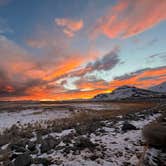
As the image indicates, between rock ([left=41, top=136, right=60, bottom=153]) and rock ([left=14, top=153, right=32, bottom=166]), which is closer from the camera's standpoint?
rock ([left=14, top=153, right=32, bottom=166])

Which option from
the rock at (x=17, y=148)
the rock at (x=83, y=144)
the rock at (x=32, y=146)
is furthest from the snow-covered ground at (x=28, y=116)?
the rock at (x=83, y=144)

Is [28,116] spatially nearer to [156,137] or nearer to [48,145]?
[48,145]

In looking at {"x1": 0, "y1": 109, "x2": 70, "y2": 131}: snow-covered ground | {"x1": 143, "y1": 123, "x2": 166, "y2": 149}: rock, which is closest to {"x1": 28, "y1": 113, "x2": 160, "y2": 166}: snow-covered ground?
{"x1": 143, "y1": 123, "x2": 166, "y2": 149}: rock

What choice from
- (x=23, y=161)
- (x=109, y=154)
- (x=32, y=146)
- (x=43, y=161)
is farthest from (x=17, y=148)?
(x=109, y=154)

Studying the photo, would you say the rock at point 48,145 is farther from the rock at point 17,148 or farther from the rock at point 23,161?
the rock at point 23,161

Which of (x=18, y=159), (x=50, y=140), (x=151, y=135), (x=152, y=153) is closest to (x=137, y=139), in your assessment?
(x=151, y=135)

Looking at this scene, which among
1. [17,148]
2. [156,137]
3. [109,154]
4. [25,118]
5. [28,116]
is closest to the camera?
[109,154]

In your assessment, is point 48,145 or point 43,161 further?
point 48,145

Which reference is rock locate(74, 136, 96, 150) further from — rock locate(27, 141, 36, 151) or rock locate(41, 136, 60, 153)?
rock locate(27, 141, 36, 151)

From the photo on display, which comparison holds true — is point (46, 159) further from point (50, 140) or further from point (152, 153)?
point (152, 153)

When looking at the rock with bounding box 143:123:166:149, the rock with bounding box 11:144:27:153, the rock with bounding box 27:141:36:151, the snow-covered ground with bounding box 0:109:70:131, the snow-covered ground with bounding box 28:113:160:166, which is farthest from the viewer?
the snow-covered ground with bounding box 0:109:70:131

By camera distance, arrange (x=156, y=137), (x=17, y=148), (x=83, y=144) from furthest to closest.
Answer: (x=156, y=137) < (x=17, y=148) < (x=83, y=144)

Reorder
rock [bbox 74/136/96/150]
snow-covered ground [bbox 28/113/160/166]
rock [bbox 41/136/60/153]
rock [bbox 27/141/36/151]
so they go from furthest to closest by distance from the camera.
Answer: rock [bbox 27/141/36/151] → rock [bbox 74/136/96/150] → rock [bbox 41/136/60/153] → snow-covered ground [bbox 28/113/160/166]

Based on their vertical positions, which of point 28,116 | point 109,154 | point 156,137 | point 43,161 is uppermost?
point 28,116
